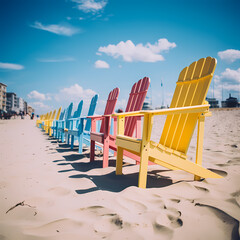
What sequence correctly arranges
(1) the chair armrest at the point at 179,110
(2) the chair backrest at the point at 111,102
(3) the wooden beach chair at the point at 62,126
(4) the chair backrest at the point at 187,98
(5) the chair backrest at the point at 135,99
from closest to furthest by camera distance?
(1) the chair armrest at the point at 179,110 → (4) the chair backrest at the point at 187,98 → (5) the chair backrest at the point at 135,99 → (2) the chair backrest at the point at 111,102 → (3) the wooden beach chair at the point at 62,126

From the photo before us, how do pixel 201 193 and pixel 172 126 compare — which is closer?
pixel 201 193

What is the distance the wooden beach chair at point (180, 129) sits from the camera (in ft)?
6.30

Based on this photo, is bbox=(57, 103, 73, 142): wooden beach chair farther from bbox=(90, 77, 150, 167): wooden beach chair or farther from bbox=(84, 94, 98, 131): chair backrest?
bbox=(90, 77, 150, 167): wooden beach chair

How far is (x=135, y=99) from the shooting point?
→ 3.51 metres

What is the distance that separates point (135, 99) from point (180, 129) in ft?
4.06

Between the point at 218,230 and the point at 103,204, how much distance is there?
2.84 feet

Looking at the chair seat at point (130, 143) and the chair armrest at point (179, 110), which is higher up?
the chair armrest at point (179, 110)

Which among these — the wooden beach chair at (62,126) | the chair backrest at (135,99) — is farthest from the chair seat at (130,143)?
the wooden beach chair at (62,126)

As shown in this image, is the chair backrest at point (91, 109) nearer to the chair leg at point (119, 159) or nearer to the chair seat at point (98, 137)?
the chair seat at point (98, 137)

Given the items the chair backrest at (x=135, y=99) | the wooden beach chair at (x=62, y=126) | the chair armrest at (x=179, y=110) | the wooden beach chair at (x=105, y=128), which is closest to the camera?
the chair armrest at (x=179, y=110)

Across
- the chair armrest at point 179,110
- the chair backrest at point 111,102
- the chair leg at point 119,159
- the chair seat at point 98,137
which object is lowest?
the chair leg at point 119,159

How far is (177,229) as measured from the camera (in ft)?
4.06

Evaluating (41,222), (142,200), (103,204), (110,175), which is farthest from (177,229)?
(110,175)

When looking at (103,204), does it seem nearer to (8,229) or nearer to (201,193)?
(8,229)
